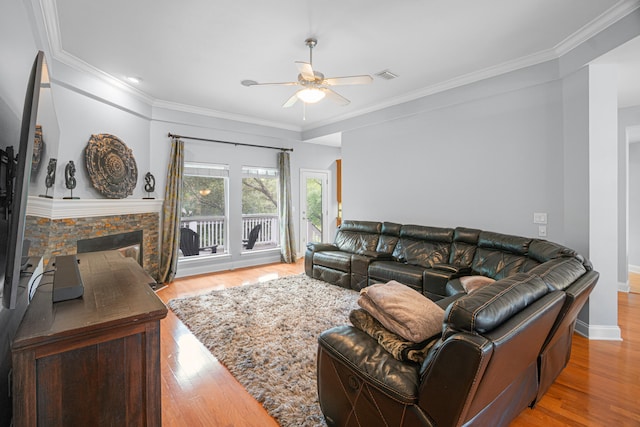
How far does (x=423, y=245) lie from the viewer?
416 centimetres

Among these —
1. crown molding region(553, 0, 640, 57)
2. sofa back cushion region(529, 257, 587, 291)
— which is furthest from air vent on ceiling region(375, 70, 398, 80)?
sofa back cushion region(529, 257, 587, 291)

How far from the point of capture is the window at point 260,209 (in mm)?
5992

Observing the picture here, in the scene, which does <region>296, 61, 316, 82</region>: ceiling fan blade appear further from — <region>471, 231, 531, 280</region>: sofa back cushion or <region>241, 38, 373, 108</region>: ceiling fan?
<region>471, 231, 531, 280</region>: sofa back cushion

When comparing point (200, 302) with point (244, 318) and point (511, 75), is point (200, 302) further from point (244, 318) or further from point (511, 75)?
point (511, 75)

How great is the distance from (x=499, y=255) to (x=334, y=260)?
2.18 meters

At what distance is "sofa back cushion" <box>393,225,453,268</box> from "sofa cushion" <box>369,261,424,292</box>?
21 centimetres

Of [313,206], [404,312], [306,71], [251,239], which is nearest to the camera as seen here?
[404,312]

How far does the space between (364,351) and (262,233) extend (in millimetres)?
5139

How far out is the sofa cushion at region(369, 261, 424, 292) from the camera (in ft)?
11.7

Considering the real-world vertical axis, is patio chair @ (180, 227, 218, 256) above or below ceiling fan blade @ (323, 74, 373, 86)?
below

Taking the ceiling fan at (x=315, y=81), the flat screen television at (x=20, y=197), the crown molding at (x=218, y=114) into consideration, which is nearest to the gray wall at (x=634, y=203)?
the ceiling fan at (x=315, y=81)

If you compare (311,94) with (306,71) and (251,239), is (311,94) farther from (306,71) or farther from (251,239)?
(251,239)

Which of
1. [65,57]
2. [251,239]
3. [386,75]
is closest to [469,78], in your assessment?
[386,75]

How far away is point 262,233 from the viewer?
641cm
